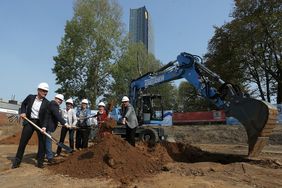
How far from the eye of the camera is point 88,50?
3678cm

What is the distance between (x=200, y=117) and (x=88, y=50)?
525 inches

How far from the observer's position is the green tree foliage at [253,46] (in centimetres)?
2952

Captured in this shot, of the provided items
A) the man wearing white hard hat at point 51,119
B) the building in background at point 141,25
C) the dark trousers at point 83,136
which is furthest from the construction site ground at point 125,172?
the building in background at point 141,25

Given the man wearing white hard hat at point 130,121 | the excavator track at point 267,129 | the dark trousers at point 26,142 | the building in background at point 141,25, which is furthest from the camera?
the building in background at point 141,25

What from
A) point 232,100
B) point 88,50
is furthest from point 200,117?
point 232,100

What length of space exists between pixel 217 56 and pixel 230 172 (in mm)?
27363

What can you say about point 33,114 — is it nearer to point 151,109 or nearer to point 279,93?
point 151,109

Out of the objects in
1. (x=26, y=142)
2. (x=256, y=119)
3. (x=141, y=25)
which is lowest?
(x=26, y=142)

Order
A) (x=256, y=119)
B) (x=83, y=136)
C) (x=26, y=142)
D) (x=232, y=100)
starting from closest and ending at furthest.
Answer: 1. (x=26, y=142)
2. (x=256, y=119)
3. (x=232, y=100)
4. (x=83, y=136)

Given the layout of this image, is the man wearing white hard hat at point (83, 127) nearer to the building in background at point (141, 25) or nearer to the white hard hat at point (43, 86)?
the white hard hat at point (43, 86)

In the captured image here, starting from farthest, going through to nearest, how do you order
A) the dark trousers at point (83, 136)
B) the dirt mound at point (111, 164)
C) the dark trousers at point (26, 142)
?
1. the dark trousers at point (83, 136)
2. the dark trousers at point (26, 142)
3. the dirt mound at point (111, 164)

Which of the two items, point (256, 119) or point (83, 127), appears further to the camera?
point (83, 127)

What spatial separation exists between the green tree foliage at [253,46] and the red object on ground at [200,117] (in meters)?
4.57

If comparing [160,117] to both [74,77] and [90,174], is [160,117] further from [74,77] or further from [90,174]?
[74,77]
